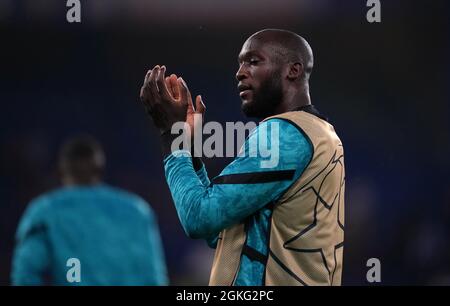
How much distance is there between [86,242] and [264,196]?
1.97 metres

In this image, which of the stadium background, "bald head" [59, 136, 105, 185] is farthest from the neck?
the stadium background

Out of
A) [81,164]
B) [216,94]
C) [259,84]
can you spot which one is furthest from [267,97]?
[216,94]

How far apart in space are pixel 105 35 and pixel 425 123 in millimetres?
4302

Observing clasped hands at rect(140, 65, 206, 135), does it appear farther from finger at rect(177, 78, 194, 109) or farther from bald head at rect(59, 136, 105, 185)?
bald head at rect(59, 136, 105, 185)

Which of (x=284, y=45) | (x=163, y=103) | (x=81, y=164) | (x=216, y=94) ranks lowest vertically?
(x=81, y=164)

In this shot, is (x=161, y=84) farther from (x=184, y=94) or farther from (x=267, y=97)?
(x=267, y=97)

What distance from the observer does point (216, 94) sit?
10031 millimetres

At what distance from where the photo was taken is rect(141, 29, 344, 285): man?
2514mm

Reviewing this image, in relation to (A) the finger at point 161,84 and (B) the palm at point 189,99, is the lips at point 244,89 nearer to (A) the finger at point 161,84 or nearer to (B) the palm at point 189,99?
(B) the palm at point 189,99

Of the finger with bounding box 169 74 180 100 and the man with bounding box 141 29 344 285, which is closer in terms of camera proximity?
the man with bounding box 141 29 344 285

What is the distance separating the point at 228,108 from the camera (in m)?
9.94

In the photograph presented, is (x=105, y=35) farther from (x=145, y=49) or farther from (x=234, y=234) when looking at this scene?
(x=234, y=234)

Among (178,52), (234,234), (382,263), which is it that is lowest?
(382,263)
